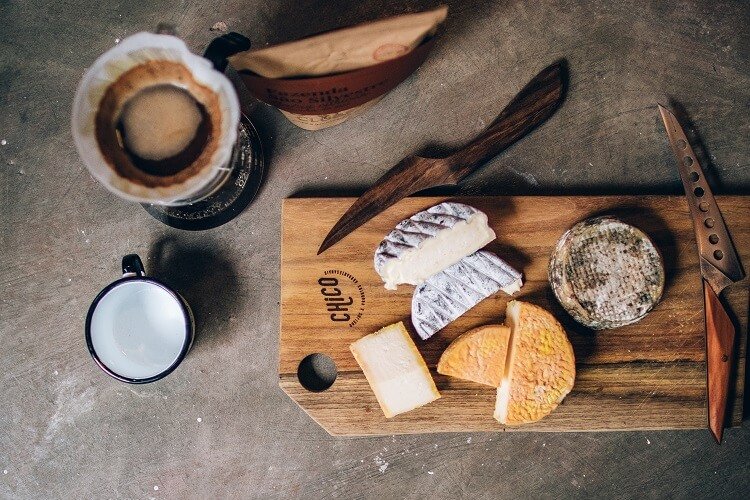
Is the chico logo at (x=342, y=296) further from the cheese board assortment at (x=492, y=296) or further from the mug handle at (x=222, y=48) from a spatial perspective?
the mug handle at (x=222, y=48)

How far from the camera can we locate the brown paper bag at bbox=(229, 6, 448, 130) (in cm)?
92

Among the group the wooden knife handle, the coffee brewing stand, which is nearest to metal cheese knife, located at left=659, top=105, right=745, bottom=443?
the wooden knife handle

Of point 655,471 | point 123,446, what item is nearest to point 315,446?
point 123,446

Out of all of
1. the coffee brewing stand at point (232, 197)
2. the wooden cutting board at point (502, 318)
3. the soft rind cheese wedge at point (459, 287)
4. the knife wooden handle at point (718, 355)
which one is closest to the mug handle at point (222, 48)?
the coffee brewing stand at point (232, 197)

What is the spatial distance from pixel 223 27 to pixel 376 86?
39 centimetres

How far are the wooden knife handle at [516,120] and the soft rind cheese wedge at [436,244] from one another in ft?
0.34

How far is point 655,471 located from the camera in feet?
3.90

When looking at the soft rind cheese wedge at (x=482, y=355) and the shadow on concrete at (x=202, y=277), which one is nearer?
the soft rind cheese wedge at (x=482, y=355)

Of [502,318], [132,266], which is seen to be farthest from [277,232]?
[502,318]

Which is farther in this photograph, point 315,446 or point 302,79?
point 315,446

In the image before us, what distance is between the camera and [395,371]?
41.7 inches

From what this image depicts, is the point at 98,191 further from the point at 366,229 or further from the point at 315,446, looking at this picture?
the point at 315,446

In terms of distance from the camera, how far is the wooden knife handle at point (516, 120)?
1.11 m

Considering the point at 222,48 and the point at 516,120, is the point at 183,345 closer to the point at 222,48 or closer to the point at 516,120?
the point at 222,48
